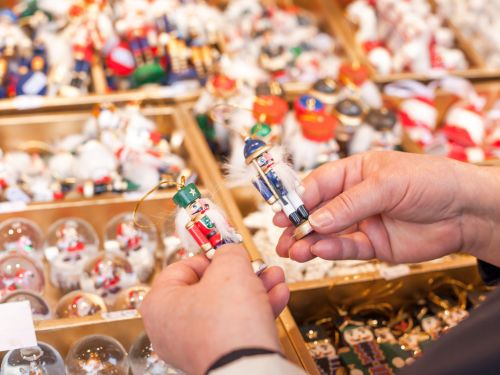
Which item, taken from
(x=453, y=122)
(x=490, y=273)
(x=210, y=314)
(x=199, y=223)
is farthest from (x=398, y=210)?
(x=453, y=122)

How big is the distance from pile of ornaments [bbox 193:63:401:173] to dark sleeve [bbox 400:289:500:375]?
1188 millimetres

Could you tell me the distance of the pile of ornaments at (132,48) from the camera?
2.22 m

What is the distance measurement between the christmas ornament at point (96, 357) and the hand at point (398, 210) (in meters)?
0.42

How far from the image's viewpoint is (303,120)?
1.92m

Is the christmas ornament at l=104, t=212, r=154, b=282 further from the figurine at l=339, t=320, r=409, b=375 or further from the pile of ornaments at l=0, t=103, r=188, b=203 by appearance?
the figurine at l=339, t=320, r=409, b=375

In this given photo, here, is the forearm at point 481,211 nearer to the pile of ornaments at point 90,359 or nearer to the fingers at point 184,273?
the fingers at point 184,273

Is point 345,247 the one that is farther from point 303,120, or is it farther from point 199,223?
point 303,120

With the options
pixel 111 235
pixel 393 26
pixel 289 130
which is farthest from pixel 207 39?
pixel 111 235

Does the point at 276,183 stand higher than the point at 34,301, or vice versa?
the point at 34,301

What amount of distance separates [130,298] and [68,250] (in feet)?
0.90

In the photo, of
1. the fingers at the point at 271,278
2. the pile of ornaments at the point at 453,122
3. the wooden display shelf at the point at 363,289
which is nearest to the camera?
the fingers at the point at 271,278

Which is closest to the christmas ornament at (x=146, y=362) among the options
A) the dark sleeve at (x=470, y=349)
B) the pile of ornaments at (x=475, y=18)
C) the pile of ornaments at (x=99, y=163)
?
the pile of ornaments at (x=99, y=163)

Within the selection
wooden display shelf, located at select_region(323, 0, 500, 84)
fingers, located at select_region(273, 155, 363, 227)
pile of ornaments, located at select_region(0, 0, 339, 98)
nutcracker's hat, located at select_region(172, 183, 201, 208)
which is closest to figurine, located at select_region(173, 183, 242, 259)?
nutcracker's hat, located at select_region(172, 183, 201, 208)

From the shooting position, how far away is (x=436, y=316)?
1583 mm
